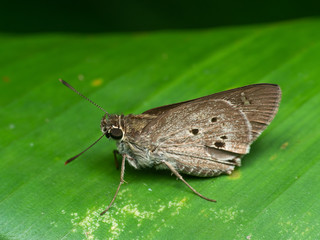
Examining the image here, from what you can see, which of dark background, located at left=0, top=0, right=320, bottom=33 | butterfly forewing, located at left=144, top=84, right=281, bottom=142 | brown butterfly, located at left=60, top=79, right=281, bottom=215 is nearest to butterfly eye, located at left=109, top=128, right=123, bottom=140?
brown butterfly, located at left=60, top=79, right=281, bottom=215

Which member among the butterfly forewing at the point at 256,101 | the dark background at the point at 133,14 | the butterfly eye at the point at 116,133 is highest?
the butterfly forewing at the point at 256,101

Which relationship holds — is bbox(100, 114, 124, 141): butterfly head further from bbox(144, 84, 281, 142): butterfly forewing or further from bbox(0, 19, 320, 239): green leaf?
bbox(144, 84, 281, 142): butterfly forewing

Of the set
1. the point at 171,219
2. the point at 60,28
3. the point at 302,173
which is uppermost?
the point at 302,173

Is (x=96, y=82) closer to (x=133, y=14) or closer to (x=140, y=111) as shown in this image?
(x=140, y=111)

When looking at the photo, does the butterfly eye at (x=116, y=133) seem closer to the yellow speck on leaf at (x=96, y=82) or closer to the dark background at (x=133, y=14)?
the yellow speck on leaf at (x=96, y=82)

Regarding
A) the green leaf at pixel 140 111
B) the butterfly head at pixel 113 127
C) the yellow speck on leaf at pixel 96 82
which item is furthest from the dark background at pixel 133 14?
the butterfly head at pixel 113 127

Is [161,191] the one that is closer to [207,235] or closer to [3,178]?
[207,235]

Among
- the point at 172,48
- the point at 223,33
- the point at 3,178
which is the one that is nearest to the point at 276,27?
the point at 223,33

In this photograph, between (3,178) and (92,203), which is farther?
(3,178)
